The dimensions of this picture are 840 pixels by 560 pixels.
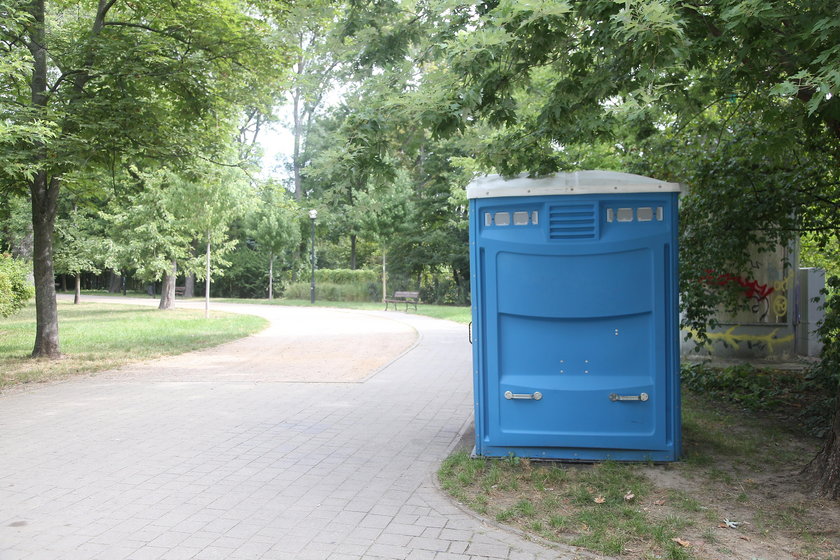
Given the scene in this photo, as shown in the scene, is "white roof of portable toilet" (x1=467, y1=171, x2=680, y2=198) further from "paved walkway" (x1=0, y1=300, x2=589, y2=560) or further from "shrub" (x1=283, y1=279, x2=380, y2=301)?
"shrub" (x1=283, y1=279, x2=380, y2=301)

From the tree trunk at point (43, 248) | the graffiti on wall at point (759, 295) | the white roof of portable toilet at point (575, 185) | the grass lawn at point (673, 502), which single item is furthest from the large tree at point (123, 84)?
→ the graffiti on wall at point (759, 295)

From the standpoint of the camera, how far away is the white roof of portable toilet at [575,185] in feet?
16.9

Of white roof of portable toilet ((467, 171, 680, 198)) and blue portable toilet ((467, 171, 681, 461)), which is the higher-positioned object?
white roof of portable toilet ((467, 171, 680, 198))

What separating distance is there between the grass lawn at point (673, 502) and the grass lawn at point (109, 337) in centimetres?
814

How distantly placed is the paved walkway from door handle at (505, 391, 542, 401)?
902mm

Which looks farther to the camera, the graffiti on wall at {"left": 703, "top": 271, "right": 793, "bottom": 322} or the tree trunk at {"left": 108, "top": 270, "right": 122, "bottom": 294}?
the tree trunk at {"left": 108, "top": 270, "right": 122, "bottom": 294}

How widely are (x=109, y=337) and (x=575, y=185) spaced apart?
13.7 metres

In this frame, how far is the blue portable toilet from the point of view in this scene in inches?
204

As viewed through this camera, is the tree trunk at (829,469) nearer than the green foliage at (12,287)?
Yes

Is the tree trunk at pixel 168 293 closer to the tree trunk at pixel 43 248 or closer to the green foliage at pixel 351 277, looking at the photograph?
the green foliage at pixel 351 277

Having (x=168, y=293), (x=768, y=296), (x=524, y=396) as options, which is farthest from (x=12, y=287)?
(x=768, y=296)

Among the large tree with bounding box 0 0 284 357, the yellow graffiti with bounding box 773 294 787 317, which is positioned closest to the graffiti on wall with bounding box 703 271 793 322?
the yellow graffiti with bounding box 773 294 787 317

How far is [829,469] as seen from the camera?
4.68 metres

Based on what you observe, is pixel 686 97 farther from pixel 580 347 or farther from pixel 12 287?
pixel 12 287
